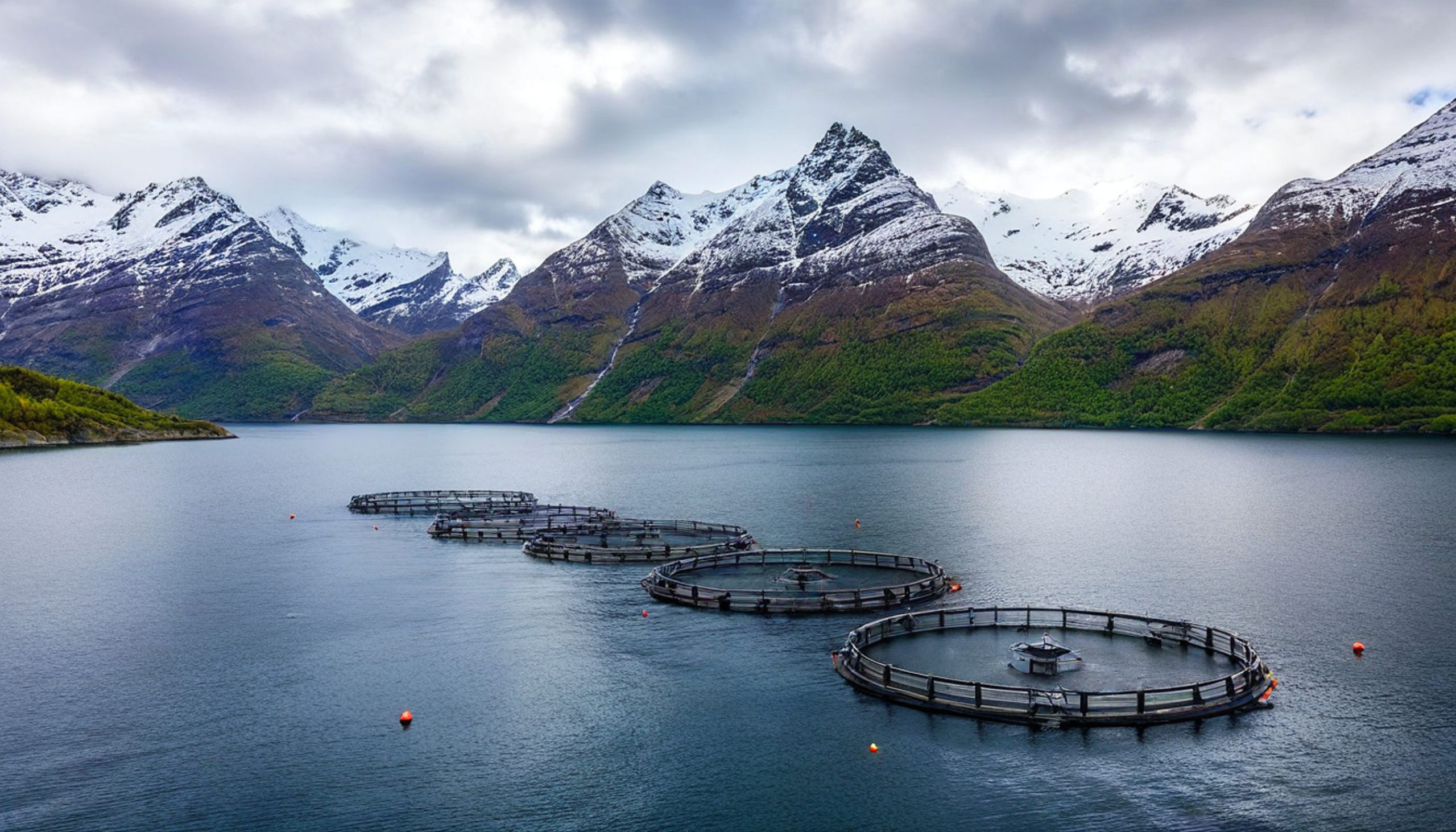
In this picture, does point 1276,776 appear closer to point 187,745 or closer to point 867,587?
point 867,587

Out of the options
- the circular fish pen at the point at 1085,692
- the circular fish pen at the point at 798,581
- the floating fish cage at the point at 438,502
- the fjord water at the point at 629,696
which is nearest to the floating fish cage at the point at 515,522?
the floating fish cage at the point at 438,502

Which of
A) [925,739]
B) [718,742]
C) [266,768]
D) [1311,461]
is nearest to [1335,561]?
[925,739]

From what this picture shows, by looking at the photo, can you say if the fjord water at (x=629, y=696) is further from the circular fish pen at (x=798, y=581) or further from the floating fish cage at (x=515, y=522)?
the floating fish cage at (x=515, y=522)

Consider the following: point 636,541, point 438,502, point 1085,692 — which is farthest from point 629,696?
point 438,502

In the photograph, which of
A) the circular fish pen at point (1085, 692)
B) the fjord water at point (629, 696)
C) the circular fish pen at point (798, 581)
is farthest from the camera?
the circular fish pen at point (798, 581)

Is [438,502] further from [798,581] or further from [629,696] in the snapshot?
[629,696]

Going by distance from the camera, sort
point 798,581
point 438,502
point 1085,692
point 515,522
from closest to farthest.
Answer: point 1085,692
point 798,581
point 515,522
point 438,502
